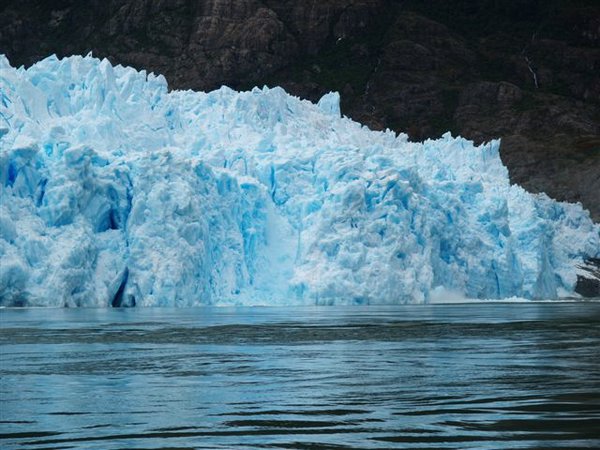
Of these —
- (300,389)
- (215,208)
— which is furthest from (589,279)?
(300,389)

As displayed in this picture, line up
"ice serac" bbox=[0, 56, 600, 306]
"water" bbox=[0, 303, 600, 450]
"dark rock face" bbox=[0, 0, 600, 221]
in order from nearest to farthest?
"water" bbox=[0, 303, 600, 450], "ice serac" bbox=[0, 56, 600, 306], "dark rock face" bbox=[0, 0, 600, 221]

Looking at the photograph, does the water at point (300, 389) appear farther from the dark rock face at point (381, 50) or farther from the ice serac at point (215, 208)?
the dark rock face at point (381, 50)

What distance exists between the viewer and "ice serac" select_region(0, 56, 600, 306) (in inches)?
1619

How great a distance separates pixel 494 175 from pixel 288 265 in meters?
23.1

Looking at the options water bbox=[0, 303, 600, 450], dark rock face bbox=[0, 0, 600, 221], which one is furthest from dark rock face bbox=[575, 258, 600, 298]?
dark rock face bbox=[0, 0, 600, 221]

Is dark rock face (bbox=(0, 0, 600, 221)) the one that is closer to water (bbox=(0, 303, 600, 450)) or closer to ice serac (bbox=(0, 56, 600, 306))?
ice serac (bbox=(0, 56, 600, 306))

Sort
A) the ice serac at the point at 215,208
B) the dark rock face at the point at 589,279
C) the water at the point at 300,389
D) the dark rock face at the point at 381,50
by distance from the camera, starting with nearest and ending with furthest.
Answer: the water at the point at 300,389
the ice serac at the point at 215,208
the dark rock face at the point at 589,279
the dark rock face at the point at 381,50

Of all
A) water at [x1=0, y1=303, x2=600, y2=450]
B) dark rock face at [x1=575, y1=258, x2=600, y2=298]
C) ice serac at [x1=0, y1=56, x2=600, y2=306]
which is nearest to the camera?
water at [x1=0, y1=303, x2=600, y2=450]

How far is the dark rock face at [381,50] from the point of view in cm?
13138

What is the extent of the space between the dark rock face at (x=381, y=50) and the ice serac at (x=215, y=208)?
220 feet

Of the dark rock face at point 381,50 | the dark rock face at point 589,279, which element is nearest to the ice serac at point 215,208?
the dark rock face at point 589,279

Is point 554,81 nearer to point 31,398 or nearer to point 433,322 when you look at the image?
point 433,322

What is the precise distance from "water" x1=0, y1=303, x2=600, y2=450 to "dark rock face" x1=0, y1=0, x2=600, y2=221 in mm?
98159

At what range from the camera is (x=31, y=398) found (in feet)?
44.3
